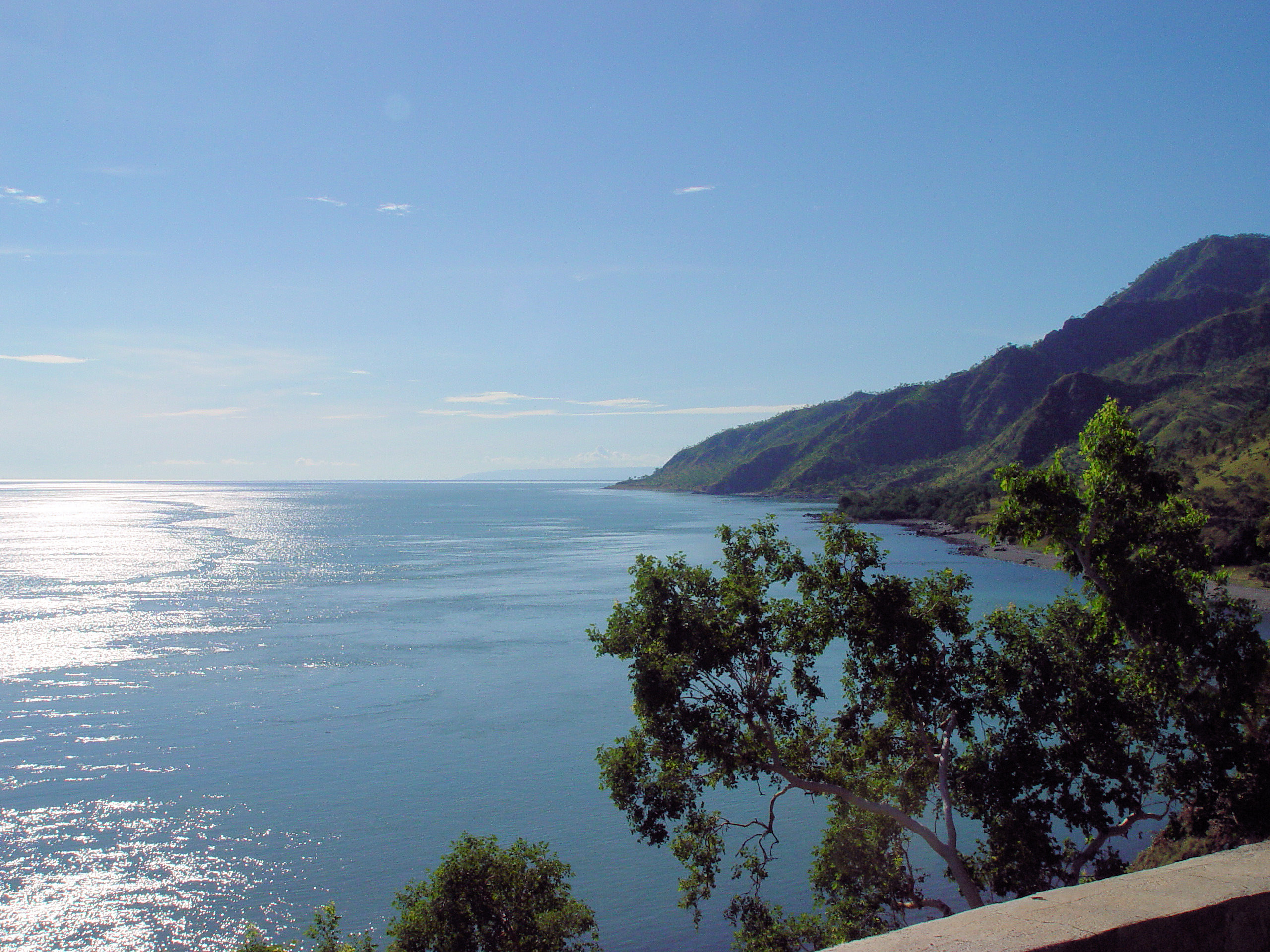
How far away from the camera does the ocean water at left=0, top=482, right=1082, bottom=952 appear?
22297 mm

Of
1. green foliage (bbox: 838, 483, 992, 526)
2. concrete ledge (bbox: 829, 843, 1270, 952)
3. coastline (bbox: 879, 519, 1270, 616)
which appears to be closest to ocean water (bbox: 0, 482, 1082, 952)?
coastline (bbox: 879, 519, 1270, 616)

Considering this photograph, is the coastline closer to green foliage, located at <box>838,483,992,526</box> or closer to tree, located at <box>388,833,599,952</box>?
green foliage, located at <box>838,483,992,526</box>

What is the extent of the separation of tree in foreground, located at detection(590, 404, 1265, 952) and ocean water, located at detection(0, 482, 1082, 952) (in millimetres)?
9671

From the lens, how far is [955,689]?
1243 cm

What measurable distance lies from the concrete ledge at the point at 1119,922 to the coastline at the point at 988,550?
48036 millimetres

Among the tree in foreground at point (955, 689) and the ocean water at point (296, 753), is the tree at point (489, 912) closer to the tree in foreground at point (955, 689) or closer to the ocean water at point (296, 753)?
the tree in foreground at point (955, 689)

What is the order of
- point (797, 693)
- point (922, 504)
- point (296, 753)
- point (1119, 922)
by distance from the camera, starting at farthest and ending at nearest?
point (922, 504) → point (296, 753) → point (797, 693) → point (1119, 922)

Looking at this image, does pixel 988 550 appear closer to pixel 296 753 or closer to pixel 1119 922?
pixel 296 753

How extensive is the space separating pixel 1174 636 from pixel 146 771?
34.7 m

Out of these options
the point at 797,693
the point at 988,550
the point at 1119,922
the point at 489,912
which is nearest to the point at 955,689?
the point at 797,693

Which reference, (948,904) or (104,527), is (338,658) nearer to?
(948,904)

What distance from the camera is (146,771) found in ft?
103

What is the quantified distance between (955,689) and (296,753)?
2955 cm

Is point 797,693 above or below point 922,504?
above
